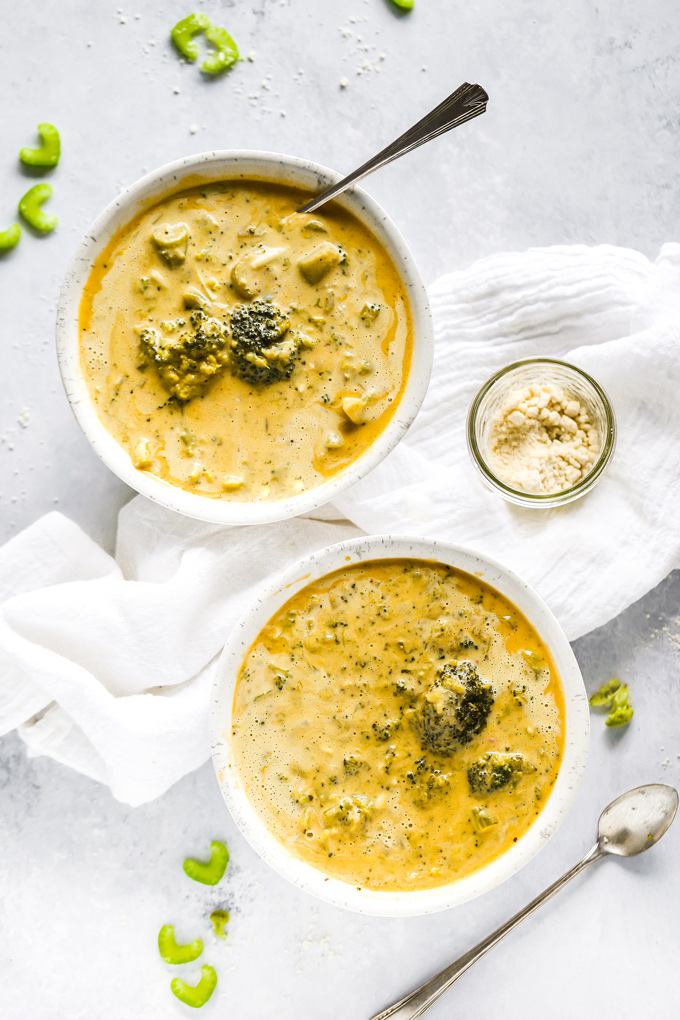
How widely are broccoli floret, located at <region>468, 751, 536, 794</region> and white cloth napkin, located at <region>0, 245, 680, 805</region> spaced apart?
0.41 meters

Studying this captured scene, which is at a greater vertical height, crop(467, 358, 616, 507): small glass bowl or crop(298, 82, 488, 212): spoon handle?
crop(298, 82, 488, 212): spoon handle

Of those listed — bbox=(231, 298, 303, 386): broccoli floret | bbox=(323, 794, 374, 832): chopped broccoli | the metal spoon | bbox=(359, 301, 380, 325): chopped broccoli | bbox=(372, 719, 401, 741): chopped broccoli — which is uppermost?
bbox=(231, 298, 303, 386): broccoli floret

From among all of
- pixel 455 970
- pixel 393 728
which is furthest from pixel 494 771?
pixel 455 970

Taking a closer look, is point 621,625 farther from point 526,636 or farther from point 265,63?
point 265,63

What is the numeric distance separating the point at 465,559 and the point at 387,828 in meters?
0.63

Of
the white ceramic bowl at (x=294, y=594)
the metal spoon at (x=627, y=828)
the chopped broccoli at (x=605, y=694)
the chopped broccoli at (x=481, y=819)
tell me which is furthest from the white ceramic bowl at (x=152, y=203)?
the metal spoon at (x=627, y=828)

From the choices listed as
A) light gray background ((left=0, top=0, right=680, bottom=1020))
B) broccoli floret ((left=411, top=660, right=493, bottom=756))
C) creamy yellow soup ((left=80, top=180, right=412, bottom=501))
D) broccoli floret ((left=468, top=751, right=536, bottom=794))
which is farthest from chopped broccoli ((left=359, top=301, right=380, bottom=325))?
broccoli floret ((left=468, top=751, right=536, bottom=794))

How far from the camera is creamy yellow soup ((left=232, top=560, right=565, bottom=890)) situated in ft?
5.90

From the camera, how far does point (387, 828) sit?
1.82 meters

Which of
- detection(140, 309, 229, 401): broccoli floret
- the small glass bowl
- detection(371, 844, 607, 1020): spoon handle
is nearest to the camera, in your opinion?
detection(140, 309, 229, 401): broccoli floret

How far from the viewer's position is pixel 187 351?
172 centimetres

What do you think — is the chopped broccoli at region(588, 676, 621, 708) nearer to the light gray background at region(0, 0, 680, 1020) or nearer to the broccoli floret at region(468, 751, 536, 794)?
the light gray background at region(0, 0, 680, 1020)

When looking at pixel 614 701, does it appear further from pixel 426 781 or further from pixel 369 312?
pixel 369 312

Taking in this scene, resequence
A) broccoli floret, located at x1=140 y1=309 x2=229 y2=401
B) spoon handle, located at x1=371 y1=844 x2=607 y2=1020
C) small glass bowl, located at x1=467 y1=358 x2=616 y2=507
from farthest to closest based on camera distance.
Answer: spoon handle, located at x1=371 y1=844 x2=607 y2=1020
small glass bowl, located at x1=467 y1=358 x2=616 y2=507
broccoli floret, located at x1=140 y1=309 x2=229 y2=401
